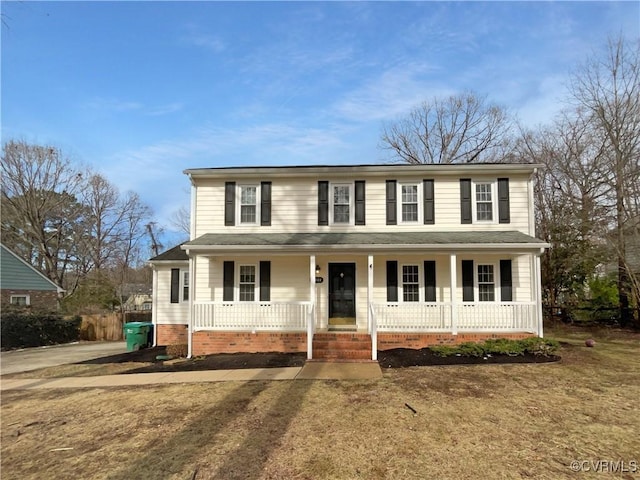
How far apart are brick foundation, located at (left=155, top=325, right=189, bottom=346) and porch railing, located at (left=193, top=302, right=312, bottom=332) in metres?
3.35

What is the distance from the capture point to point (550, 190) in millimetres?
21188

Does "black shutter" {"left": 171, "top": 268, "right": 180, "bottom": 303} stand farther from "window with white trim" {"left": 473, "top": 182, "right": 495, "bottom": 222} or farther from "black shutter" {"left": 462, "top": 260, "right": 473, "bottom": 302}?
"window with white trim" {"left": 473, "top": 182, "right": 495, "bottom": 222}

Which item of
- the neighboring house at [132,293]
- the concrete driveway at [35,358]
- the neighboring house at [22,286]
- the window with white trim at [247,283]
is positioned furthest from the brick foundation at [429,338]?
the neighboring house at [132,293]

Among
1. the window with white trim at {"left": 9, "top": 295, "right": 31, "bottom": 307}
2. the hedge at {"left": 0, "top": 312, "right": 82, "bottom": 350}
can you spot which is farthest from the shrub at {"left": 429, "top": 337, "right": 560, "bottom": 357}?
the window with white trim at {"left": 9, "top": 295, "right": 31, "bottom": 307}

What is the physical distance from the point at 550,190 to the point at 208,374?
20225 millimetres

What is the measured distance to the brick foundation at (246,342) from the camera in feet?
36.9

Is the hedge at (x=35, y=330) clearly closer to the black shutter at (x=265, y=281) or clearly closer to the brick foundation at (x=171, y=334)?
the brick foundation at (x=171, y=334)

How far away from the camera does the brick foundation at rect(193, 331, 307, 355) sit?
36.9 feet

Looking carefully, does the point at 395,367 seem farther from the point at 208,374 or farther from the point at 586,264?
the point at 586,264

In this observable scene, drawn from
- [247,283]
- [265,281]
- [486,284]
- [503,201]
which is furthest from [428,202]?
[247,283]

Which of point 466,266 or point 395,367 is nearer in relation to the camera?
point 395,367

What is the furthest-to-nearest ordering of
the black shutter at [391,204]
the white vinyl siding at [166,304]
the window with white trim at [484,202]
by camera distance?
1. the white vinyl siding at [166,304]
2. the black shutter at [391,204]
3. the window with white trim at [484,202]

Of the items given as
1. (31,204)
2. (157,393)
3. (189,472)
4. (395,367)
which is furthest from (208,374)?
(31,204)

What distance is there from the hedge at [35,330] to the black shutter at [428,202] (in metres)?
16.8
